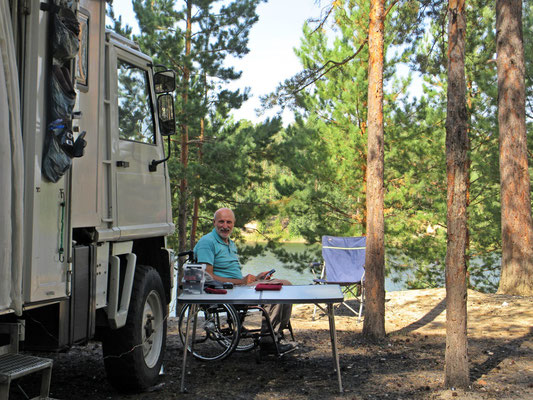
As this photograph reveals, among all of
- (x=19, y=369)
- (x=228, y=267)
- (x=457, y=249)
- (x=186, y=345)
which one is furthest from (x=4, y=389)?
(x=228, y=267)

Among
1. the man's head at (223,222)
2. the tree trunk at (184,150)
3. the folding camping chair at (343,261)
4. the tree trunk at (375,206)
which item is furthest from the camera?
the tree trunk at (184,150)

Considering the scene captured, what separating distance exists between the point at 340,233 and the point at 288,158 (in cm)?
222

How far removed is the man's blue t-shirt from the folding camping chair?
2.99 m

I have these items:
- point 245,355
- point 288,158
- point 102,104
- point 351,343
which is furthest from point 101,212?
point 288,158

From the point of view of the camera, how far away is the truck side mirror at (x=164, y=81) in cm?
472

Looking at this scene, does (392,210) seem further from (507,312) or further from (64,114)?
(64,114)

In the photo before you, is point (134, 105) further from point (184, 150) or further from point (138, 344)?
point (184, 150)

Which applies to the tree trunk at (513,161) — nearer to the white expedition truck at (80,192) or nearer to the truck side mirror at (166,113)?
the white expedition truck at (80,192)

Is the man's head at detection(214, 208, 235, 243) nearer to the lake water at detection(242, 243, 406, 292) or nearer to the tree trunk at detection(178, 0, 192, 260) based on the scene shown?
the tree trunk at detection(178, 0, 192, 260)

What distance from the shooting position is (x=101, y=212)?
3.78 m

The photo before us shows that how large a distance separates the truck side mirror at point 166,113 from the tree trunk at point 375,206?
7.50 ft

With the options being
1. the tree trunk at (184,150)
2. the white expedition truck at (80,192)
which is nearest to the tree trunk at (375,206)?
the white expedition truck at (80,192)

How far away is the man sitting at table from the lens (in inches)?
210

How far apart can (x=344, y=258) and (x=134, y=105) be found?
5.00 meters
